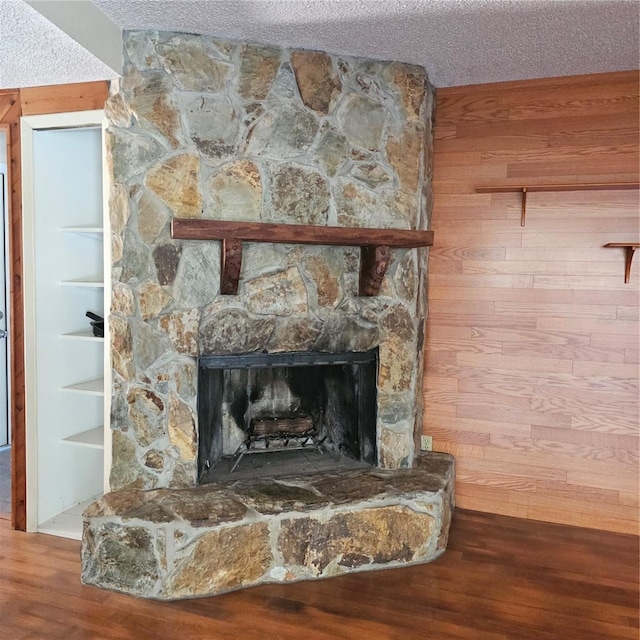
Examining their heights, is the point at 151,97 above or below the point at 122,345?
above

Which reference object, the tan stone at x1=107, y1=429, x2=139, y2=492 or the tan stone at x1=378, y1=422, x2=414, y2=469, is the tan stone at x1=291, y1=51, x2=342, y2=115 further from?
the tan stone at x1=107, y1=429, x2=139, y2=492

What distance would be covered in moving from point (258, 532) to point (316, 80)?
6.45ft

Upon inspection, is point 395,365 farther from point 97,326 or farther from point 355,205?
point 97,326

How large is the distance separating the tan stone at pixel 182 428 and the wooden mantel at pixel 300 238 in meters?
0.54

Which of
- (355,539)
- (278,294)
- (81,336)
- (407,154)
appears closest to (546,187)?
(407,154)

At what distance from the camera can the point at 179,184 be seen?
92.4 inches

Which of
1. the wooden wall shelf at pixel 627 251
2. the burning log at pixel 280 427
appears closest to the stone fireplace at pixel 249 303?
the burning log at pixel 280 427

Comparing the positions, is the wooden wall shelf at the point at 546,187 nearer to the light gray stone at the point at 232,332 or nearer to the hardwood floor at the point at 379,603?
the light gray stone at the point at 232,332

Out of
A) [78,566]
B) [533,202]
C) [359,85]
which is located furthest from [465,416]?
[78,566]

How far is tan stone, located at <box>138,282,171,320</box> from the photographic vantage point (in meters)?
2.38

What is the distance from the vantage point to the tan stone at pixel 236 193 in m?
2.38

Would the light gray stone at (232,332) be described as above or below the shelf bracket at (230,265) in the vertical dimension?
below

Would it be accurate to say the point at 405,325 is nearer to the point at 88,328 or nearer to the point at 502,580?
the point at 502,580

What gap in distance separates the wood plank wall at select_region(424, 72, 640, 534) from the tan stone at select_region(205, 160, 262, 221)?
1109 millimetres
